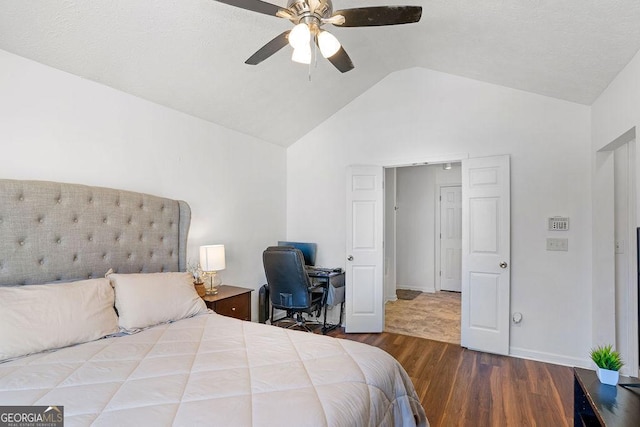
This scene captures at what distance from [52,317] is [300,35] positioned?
6.81 feet

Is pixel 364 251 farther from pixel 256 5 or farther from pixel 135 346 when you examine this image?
pixel 256 5

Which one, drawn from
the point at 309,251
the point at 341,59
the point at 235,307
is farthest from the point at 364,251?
the point at 341,59

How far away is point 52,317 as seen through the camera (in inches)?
69.9

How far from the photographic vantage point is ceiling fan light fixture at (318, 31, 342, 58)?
1.83 m

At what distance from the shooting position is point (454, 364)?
Result: 317 cm

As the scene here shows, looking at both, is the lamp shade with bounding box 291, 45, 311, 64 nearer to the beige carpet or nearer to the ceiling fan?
the ceiling fan

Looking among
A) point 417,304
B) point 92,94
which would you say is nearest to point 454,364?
point 417,304

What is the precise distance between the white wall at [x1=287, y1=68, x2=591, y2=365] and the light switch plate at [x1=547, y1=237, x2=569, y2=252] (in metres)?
Answer: 0.05

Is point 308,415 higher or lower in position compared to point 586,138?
lower

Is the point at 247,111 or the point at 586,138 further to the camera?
the point at 247,111

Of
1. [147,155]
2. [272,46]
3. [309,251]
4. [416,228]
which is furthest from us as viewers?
[416,228]

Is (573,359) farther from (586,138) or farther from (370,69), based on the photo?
(370,69)

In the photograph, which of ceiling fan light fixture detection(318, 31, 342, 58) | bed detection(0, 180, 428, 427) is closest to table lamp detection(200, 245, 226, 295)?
bed detection(0, 180, 428, 427)

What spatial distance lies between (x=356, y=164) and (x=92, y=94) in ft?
9.40
